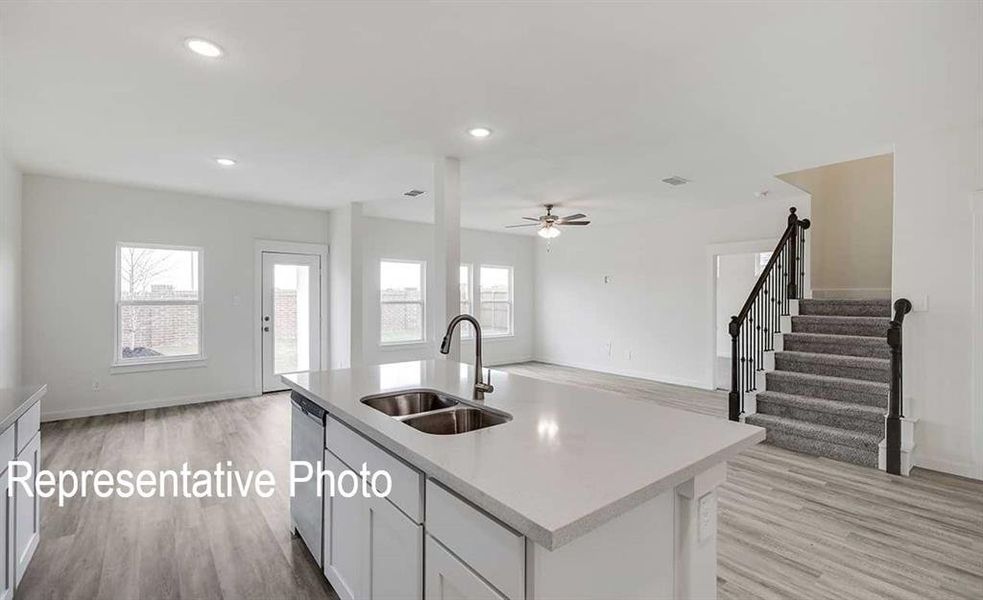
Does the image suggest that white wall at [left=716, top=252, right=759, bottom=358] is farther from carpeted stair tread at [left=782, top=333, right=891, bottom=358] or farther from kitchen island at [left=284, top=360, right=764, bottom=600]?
kitchen island at [left=284, top=360, right=764, bottom=600]

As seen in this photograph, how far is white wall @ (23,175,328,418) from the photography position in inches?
189

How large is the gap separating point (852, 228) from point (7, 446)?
25.4 feet

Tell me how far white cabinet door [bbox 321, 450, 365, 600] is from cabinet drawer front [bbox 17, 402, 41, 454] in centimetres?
129

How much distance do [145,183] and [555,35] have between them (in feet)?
16.6

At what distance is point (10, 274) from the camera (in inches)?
170

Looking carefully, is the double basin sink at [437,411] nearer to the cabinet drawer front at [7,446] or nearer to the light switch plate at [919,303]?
the cabinet drawer front at [7,446]

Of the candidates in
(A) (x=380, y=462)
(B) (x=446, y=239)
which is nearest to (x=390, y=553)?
(A) (x=380, y=462)

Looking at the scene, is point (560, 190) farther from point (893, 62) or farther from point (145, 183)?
point (145, 183)

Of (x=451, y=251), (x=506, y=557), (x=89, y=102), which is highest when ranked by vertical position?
(x=89, y=102)

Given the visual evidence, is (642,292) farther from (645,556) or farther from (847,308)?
(645,556)

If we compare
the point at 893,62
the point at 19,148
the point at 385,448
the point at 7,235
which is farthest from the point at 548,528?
the point at 7,235

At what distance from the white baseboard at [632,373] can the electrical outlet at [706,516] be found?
565cm

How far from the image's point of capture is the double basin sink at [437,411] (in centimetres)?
192

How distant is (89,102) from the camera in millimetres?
2963
